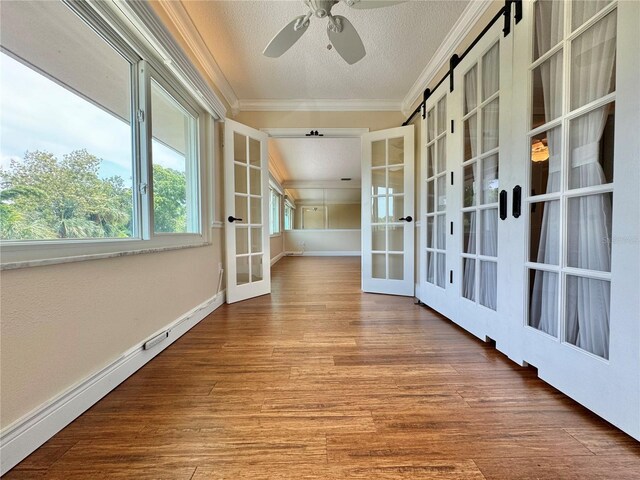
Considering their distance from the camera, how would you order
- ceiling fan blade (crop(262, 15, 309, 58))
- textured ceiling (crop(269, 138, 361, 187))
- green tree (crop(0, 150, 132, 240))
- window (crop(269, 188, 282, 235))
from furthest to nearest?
window (crop(269, 188, 282, 235)), textured ceiling (crop(269, 138, 361, 187)), ceiling fan blade (crop(262, 15, 309, 58)), green tree (crop(0, 150, 132, 240))

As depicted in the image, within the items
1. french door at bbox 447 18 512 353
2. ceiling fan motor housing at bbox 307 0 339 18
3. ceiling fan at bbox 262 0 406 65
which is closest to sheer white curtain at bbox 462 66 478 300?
french door at bbox 447 18 512 353

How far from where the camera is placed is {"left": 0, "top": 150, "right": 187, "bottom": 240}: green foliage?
3.17 ft

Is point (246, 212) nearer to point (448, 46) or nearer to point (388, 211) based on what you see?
point (388, 211)

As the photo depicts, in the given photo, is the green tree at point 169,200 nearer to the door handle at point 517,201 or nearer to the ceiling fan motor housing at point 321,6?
the ceiling fan motor housing at point 321,6

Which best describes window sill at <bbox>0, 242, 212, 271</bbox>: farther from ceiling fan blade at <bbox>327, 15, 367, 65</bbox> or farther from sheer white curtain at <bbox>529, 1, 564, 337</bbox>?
sheer white curtain at <bbox>529, 1, 564, 337</bbox>

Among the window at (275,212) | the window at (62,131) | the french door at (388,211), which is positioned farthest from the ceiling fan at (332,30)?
the window at (275,212)

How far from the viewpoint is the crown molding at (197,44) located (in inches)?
→ 70.1

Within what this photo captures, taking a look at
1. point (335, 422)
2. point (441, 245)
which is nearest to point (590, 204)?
point (441, 245)

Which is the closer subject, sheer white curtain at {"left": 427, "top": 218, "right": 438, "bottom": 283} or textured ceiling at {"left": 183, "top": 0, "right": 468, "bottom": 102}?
textured ceiling at {"left": 183, "top": 0, "right": 468, "bottom": 102}

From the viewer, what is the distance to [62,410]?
40.8 inches

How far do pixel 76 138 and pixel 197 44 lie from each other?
148 centimetres

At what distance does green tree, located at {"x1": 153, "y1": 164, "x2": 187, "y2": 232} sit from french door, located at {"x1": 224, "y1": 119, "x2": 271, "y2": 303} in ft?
1.82

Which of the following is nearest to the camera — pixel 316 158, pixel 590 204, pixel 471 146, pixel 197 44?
pixel 590 204

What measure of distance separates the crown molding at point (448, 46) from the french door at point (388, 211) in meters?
0.41
